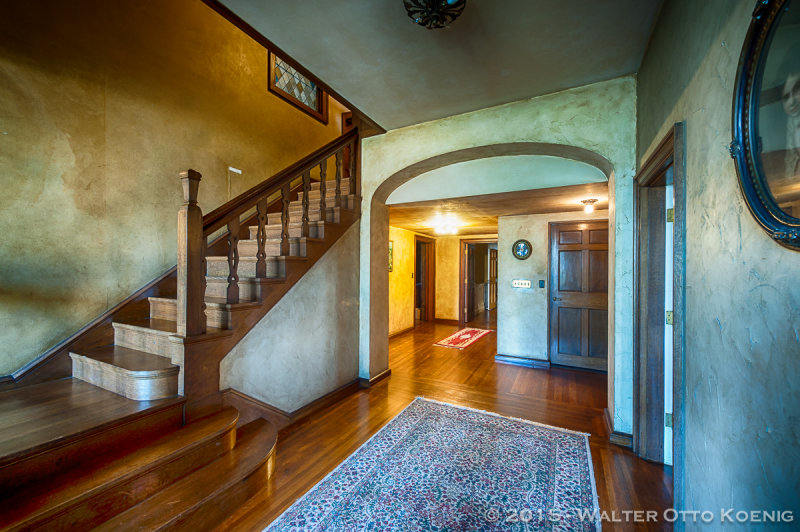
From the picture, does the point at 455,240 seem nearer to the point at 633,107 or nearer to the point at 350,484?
the point at 633,107

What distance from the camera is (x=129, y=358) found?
2.07 meters

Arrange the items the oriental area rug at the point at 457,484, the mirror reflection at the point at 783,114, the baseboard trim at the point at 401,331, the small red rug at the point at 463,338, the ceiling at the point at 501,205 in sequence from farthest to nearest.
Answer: the baseboard trim at the point at 401,331, the small red rug at the point at 463,338, the ceiling at the point at 501,205, the oriental area rug at the point at 457,484, the mirror reflection at the point at 783,114

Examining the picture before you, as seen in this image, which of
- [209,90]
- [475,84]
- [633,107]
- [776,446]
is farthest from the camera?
[209,90]

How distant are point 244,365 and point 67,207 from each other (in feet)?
5.55

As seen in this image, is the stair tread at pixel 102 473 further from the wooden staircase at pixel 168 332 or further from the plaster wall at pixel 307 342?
the plaster wall at pixel 307 342

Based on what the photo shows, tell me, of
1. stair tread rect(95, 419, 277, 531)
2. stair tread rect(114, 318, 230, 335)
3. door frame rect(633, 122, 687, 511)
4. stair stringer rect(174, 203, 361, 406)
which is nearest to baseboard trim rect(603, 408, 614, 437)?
door frame rect(633, 122, 687, 511)

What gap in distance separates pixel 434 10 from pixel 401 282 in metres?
5.58

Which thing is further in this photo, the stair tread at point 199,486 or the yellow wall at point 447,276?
the yellow wall at point 447,276

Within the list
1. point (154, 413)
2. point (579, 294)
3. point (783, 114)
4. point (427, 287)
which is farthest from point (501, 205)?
point (427, 287)

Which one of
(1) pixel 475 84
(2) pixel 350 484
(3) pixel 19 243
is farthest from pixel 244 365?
(1) pixel 475 84

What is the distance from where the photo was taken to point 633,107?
7.80 ft

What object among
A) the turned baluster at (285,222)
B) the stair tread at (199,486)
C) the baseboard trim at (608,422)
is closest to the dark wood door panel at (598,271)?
the baseboard trim at (608,422)

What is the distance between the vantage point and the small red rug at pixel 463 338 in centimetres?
585

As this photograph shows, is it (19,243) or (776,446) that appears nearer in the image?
(776,446)
